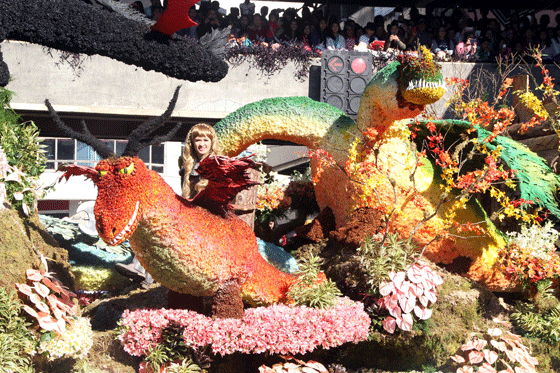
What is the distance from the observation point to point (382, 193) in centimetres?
502

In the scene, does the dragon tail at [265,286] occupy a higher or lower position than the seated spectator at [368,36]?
lower

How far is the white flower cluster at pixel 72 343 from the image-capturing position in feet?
12.3

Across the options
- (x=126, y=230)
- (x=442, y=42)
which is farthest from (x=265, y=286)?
(x=442, y=42)

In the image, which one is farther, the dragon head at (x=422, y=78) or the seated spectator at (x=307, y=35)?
the seated spectator at (x=307, y=35)

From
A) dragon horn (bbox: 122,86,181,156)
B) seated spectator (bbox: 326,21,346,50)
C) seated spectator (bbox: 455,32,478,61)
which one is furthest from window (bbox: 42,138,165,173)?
dragon horn (bbox: 122,86,181,156)

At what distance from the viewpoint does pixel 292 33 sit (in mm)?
10125

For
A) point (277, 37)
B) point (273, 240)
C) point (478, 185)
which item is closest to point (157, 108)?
point (277, 37)

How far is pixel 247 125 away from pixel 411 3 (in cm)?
750

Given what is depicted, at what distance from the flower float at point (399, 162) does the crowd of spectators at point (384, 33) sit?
451 cm

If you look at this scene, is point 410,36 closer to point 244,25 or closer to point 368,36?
point 368,36

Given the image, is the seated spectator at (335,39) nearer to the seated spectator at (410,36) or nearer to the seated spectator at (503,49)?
the seated spectator at (410,36)

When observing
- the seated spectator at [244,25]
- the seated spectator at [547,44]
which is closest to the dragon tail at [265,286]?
the seated spectator at [244,25]

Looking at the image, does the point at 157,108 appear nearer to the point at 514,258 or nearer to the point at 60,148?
the point at 514,258

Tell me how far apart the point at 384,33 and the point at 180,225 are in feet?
25.9
